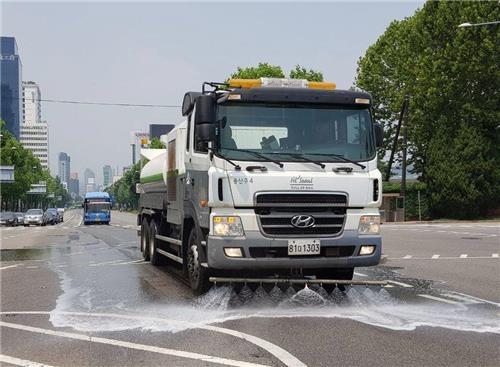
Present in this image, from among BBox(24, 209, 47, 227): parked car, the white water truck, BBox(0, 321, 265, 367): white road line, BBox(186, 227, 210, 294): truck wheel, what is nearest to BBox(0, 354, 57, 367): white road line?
BBox(0, 321, 265, 367): white road line

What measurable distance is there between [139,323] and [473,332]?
3915 mm

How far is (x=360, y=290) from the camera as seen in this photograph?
386 inches

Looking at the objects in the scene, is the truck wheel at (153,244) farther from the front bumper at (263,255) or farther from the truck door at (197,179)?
the front bumper at (263,255)

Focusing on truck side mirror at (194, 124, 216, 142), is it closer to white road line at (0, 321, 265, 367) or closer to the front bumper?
the front bumper

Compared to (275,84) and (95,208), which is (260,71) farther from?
(275,84)

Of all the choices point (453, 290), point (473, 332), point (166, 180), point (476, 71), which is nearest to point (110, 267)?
point (166, 180)

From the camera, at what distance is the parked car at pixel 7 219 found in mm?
55938

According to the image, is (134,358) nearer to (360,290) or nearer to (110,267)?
(360,290)

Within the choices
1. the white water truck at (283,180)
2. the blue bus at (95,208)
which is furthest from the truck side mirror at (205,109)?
the blue bus at (95,208)

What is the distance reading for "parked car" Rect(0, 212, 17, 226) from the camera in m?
55.9

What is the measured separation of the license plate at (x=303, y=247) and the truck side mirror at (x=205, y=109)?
2.03 meters

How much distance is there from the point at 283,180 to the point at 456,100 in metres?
39.2

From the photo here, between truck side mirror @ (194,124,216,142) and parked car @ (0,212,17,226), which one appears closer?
truck side mirror @ (194,124,216,142)

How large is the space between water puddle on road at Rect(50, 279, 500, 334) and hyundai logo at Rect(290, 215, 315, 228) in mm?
1137
